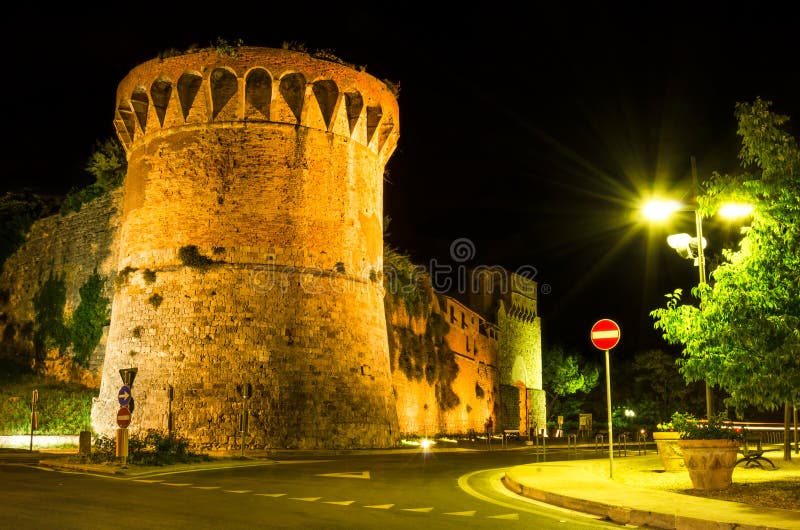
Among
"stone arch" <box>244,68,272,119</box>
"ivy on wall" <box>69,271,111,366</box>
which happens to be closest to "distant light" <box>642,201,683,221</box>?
"stone arch" <box>244,68,272,119</box>

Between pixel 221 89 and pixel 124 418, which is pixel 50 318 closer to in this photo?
pixel 221 89

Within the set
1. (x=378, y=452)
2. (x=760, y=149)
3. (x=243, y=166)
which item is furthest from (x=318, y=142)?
(x=760, y=149)

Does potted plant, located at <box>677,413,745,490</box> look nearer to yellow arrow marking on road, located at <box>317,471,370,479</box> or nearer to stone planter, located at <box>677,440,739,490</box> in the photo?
stone planter, located at <box>677,440,739,490</box>

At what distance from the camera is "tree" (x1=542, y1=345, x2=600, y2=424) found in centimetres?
6981

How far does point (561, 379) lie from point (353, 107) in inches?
1955

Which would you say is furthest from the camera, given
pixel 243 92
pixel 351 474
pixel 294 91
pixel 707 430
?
pixel 294 91

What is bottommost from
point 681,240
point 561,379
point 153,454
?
point 153,454

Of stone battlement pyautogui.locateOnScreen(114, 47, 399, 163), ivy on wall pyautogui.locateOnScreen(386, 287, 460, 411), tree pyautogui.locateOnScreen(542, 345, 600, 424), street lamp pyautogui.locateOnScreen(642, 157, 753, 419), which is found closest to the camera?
street lamp pyautogui.locateOnScreen(642, 157, 753, 419)

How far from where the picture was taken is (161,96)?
23.9 m

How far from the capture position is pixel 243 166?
75.2 ft

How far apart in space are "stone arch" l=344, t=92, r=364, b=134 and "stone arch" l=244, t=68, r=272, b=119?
2.48 meters

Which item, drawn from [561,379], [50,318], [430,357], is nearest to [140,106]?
[50,318]

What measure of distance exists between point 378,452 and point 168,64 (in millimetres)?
12096

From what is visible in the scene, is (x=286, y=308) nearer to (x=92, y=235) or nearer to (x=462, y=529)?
(x=92, y=235)
